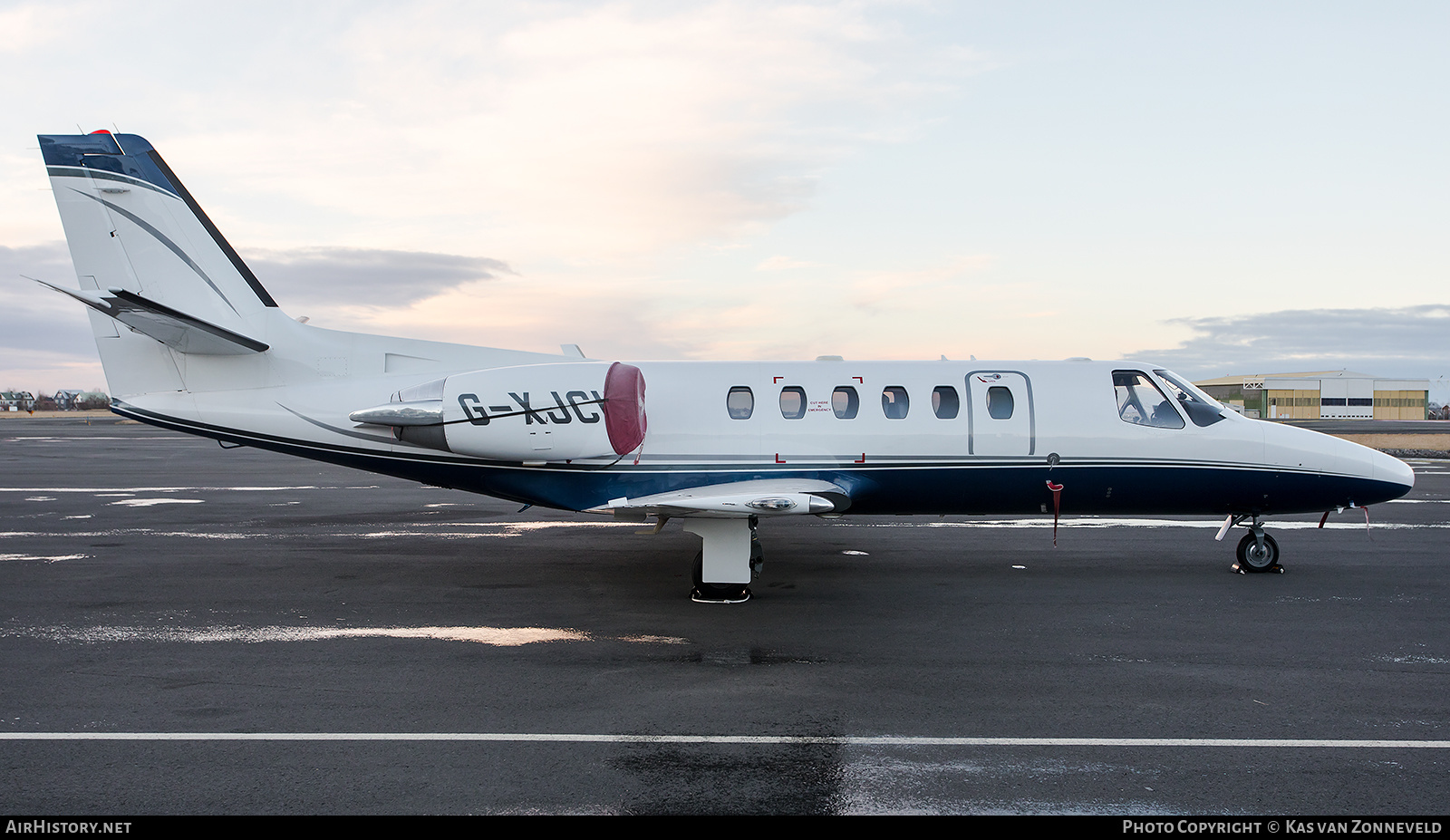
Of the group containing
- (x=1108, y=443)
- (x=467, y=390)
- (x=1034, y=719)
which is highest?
(x=467, y=390)

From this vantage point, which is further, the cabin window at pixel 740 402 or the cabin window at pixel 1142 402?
the cabin window at pixel 1142 402

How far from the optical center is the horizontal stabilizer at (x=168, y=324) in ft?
29.7

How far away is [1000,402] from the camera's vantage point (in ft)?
34.5

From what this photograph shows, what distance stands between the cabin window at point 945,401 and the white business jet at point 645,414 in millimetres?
23

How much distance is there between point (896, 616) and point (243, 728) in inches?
243

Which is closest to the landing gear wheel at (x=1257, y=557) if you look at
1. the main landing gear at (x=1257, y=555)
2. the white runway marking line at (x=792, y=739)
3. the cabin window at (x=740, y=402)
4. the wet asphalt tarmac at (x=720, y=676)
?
the main landing gear at (x=1257, y=555)

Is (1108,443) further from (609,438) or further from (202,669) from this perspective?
(202,669)

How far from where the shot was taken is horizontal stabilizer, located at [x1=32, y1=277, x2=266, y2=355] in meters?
9.04

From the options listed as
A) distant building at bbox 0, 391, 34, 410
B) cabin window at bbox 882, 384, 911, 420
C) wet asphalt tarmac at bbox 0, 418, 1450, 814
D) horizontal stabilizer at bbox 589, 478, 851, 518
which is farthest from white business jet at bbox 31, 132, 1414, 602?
distant building at bbox 0, 391, 34, 410

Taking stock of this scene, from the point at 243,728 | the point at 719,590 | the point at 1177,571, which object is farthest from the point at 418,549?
the point at 1177,571

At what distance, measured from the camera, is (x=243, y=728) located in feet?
18.9

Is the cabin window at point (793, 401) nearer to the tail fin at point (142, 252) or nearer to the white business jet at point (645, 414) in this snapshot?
the white business jet at point (645, 414)

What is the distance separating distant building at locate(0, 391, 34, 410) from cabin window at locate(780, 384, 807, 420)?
396 ft
